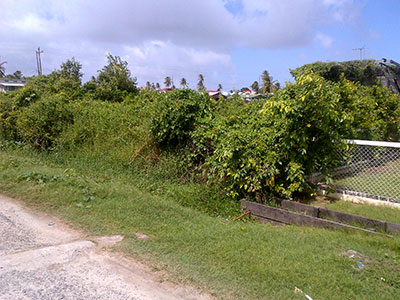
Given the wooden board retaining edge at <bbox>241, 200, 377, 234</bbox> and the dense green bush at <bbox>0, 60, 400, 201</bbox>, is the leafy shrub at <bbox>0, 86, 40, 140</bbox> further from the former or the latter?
the wooden board retaining edge at <bbox>241, 200, 377, 234</bbox>

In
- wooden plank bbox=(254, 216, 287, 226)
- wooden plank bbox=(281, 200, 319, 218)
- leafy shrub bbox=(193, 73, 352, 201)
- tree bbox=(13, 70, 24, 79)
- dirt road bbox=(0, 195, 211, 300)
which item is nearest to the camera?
dirt road bbox=(0, 195, 211, 300)

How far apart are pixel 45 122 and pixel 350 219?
9.91 meters

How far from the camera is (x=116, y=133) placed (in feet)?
34.2

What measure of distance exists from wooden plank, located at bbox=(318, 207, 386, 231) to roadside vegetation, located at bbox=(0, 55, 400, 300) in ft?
1.07

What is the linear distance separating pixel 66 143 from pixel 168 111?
467cm

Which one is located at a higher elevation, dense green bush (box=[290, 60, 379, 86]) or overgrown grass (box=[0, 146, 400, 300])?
dense green bush (box=[290, 60, 379, 86])

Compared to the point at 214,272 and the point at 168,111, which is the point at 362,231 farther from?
the point at 168,111

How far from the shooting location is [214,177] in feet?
24.4

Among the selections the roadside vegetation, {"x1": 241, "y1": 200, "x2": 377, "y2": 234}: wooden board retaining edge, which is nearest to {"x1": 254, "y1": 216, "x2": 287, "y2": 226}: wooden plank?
{"x1": 241, "y1": 200, "x2": 377, "y2": 234}: wooden board retaining edge

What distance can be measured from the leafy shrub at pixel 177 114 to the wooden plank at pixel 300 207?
A: 3028 mm

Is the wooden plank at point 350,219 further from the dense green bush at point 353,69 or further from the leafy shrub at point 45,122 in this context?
the dense green bush at point 353,69

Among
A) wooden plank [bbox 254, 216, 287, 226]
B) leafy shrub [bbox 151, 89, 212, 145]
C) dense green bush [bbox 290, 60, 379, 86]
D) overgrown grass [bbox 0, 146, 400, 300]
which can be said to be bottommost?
wooden plank [bbox 254, 216, 287, 226]

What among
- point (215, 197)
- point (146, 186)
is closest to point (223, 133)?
point (215, 197)

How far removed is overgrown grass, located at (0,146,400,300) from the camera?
12.5 ft
